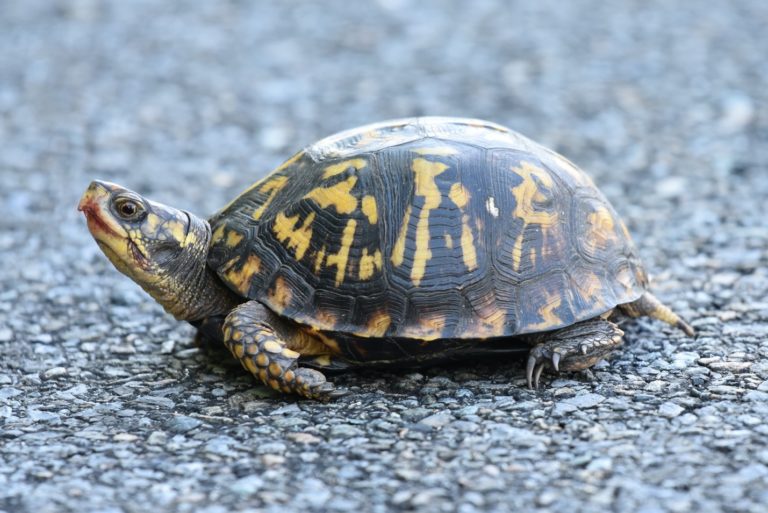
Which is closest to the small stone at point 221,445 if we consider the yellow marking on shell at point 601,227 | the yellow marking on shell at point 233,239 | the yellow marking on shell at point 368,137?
the yellow marking on shell at point 233,239

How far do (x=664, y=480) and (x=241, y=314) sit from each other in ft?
5.72

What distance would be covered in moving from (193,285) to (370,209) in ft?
2.87

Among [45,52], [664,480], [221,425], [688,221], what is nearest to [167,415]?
[221,425]

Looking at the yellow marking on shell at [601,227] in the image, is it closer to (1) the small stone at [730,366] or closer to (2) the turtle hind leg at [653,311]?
(2) the turtle hind leg at [653,311]

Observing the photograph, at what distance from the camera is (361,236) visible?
3811 mm

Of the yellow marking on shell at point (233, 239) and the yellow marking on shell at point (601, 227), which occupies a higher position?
the yellow marking on shell at point (601, 227)

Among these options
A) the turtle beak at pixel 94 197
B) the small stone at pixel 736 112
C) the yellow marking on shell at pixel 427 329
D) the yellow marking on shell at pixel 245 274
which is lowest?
the yellow marking on shell at pixel 427 329

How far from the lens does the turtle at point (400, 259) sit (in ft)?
12.3

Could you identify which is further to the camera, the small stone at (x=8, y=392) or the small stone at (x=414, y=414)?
the small stone at (x=8, y=392)

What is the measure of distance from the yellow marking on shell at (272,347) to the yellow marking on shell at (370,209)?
2.02ft

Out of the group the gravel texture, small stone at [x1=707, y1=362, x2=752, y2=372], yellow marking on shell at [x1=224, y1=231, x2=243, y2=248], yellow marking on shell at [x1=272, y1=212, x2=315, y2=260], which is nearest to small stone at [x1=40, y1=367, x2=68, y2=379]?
the gravel texture

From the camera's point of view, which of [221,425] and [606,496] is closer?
[606,496]

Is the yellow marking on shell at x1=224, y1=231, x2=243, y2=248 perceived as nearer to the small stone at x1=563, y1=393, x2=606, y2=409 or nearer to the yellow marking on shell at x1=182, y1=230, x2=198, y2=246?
the yellow marking on shell at x1=182, y1=230, x2=198, y2=246

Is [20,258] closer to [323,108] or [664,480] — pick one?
[323,108]
